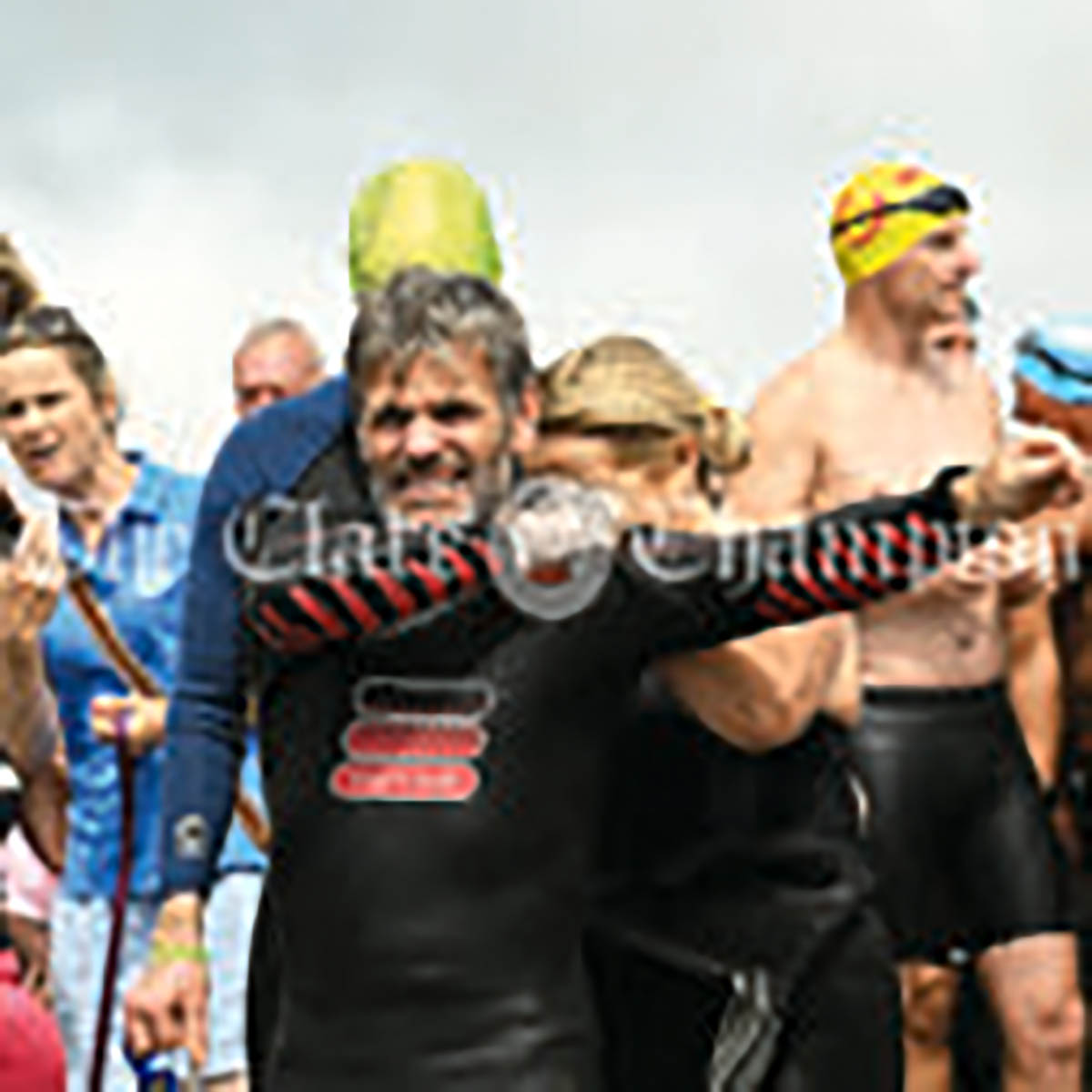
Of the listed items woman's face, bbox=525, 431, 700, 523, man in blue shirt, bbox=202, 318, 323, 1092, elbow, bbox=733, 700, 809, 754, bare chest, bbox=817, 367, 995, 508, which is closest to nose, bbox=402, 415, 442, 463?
woman's face, bbox=525, 431, 700, 523

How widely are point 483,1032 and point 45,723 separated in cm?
262

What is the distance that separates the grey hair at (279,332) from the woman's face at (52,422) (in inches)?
112

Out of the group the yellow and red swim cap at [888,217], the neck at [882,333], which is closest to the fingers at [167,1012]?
the neck at [882,333]

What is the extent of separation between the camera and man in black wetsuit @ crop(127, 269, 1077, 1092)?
11.8ft

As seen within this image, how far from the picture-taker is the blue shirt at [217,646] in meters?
4.15

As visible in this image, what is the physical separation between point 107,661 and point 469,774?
2456 millimetres

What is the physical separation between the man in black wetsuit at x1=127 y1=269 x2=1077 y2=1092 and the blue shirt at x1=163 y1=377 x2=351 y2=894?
423 mm

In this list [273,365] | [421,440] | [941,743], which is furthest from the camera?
[273,365]

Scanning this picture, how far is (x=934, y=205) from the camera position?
7.02 meters

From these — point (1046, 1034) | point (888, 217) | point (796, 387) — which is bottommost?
point (1046, 1034)

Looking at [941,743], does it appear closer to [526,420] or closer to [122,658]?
[122,658]

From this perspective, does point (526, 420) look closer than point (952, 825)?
Yes

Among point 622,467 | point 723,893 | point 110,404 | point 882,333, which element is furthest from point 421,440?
point 882,333

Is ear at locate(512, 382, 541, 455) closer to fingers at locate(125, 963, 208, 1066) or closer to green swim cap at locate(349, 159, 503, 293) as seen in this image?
green swim cap at locate(349, 159, 503, 293)
